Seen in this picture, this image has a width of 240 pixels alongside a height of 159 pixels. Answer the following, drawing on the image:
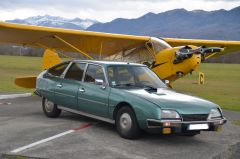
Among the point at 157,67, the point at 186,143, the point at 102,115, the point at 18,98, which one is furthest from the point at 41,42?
the point at 186,143

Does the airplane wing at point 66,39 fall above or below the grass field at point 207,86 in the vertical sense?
above

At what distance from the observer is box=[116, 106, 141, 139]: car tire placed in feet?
23.4

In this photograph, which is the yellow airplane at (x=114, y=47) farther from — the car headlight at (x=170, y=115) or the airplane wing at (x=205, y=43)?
the car headlight at (x=170, y=115)

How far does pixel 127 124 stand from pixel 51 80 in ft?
9.48

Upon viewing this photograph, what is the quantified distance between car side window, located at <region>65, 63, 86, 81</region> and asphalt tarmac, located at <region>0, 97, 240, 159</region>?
91cm

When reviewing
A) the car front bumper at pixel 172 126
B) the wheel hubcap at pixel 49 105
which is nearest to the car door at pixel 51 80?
the wheel hubcap at pixel 49 105

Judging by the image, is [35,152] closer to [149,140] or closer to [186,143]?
[149,140]

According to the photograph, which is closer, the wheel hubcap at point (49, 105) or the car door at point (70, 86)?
the car door at point (70, 86)

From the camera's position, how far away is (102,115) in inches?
311

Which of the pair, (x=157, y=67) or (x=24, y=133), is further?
(x=157, y=67)

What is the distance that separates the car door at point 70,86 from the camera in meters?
8.68

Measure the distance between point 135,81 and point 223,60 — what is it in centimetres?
7459

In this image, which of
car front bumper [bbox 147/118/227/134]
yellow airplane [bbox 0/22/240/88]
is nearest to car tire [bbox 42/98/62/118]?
car front bumper [bbox 147/118/227/134]

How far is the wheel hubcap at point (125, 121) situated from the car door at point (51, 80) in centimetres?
242
